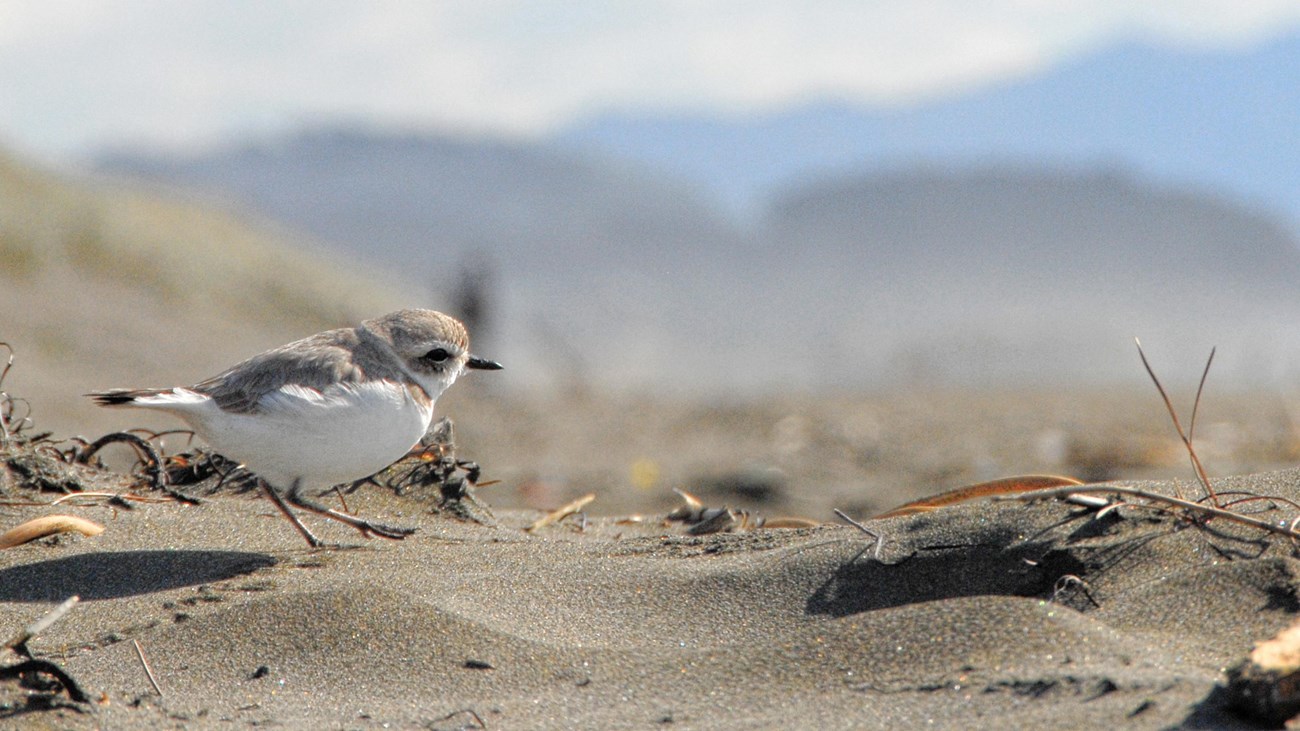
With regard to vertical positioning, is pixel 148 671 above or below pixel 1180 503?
below

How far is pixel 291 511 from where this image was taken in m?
4.06

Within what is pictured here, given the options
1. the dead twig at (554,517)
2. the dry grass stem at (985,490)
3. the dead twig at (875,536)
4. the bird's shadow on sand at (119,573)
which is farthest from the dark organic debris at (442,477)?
the dead twig at (875,536)

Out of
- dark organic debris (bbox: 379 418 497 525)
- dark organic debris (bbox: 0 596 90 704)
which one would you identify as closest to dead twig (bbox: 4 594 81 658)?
dark organic debris (bbox: 0 596 90 704)

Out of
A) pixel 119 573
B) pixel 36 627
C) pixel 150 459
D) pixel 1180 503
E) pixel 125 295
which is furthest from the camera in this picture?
pixel 125 295

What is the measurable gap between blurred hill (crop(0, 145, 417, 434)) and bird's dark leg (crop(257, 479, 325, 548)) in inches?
232

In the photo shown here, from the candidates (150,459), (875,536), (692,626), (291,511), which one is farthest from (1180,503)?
(150,459)

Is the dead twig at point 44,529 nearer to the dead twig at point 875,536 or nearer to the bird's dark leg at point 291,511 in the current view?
the bird's dark leg at point 291,511

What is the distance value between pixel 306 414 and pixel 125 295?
1178 cm

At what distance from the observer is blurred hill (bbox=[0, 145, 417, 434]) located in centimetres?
1171

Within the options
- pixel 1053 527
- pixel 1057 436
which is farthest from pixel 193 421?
pixel 1057 436

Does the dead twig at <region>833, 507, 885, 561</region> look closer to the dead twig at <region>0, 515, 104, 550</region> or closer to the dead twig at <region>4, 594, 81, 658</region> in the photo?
the dead twig at <region>4, 594, 81, 658</region>

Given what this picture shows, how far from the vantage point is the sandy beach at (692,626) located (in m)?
2.41

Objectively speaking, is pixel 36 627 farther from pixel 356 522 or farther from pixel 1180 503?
pixel 1180 503

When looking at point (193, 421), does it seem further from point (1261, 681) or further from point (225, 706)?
point (1261, 681)
